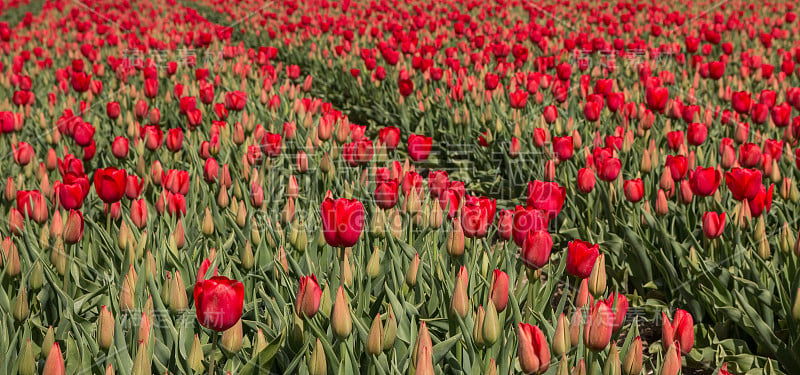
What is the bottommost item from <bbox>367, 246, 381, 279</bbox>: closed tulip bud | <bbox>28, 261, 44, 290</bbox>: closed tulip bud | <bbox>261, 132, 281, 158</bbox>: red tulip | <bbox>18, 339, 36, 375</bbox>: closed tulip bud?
<bbox>367, 246, 381, 279</bbox>: closed tulip bud

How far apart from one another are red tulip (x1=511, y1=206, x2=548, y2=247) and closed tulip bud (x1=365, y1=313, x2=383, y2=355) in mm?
657

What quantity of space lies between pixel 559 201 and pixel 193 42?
6.67 m

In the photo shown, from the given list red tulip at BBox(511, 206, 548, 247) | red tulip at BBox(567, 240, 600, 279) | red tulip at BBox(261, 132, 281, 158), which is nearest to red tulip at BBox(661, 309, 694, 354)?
red tulip at BBox(567, 240, 600, 279)

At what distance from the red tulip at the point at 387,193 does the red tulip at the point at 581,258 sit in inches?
33.5

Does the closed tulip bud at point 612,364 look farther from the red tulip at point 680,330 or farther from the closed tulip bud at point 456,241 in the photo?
the closed tulip bud at point 456,241

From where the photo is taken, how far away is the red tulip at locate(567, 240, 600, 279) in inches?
75.4

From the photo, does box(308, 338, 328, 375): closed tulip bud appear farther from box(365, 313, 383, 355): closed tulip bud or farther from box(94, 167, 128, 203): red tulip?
box(94, 167, 128, 203): red tulip

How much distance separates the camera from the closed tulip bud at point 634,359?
5.38 ft

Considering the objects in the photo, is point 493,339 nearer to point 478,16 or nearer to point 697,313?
point 697,313

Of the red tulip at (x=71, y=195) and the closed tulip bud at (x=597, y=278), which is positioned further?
the red tulip at (x=71, y=195)

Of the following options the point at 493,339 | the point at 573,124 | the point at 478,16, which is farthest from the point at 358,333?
the point at 478,16

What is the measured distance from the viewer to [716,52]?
26.0 ft

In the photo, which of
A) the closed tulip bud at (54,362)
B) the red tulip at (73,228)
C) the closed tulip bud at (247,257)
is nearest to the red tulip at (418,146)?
the closed tulip bud at (247,257)

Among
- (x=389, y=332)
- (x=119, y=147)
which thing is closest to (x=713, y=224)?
(x=389, y=332)
